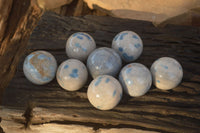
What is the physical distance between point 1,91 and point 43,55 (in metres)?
0.44

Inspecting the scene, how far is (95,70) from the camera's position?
1.18m

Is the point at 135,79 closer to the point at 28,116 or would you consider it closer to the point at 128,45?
the point at 128,45

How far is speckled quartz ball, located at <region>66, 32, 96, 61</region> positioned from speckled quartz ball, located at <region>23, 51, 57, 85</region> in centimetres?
15

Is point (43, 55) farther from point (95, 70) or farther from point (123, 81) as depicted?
point (123, 81)

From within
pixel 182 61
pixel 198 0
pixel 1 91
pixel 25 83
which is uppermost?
pixel 198 0

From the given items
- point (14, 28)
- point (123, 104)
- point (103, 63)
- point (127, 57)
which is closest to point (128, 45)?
point (127, 57)

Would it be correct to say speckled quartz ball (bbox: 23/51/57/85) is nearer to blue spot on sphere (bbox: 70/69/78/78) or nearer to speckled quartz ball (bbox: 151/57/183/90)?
blue spot on sphere (bbox: 70/69/78/78)

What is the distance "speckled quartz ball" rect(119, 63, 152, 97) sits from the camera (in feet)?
3.67

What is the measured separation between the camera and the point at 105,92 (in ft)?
3.41

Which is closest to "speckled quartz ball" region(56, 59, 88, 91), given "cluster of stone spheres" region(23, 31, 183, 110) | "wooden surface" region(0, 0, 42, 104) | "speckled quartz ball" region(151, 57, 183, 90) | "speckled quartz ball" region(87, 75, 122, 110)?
"cluster of stone spheres" region(23, 31, 183, 110)

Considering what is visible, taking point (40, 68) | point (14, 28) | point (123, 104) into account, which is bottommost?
point (14, 28)

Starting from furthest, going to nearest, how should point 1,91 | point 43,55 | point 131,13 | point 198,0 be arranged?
point 131,13
point 198,0
point 1,91
point 43,55

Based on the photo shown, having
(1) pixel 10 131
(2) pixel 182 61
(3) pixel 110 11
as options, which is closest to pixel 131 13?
(3) pixel 110 11

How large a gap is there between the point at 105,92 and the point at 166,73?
39cm
